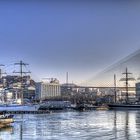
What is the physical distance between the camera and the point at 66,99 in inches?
6270

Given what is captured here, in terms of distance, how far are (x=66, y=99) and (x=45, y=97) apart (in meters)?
10.7

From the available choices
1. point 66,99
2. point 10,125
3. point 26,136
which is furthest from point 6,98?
point 26,136

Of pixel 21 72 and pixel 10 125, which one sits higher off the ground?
pixel 21 72

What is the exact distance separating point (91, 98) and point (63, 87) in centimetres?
1014

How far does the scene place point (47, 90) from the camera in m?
175

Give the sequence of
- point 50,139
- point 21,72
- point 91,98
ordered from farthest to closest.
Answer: point 91,98, point 21,72, point 50,139

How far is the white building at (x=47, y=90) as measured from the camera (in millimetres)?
166875

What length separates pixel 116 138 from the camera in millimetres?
39719

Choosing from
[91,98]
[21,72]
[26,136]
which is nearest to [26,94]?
[91,98]

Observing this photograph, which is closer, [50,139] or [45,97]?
[50,139]

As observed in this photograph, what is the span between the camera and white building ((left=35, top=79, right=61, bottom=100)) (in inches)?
6570

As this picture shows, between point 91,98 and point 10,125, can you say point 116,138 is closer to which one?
point 10,125

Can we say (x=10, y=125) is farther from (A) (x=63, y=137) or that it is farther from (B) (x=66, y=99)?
(B) (x=66, y=99)

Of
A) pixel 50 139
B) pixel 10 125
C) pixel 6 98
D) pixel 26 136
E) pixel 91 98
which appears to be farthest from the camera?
pixel 91 98
